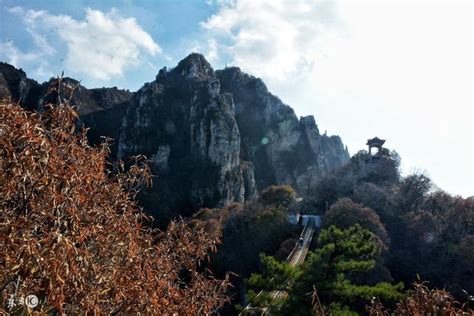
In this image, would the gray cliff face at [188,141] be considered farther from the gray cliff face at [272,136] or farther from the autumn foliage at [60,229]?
the autumn foliage at [60,229]

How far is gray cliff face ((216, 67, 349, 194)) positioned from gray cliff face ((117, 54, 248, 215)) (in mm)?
22109

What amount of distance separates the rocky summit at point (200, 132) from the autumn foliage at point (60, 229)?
59.2m

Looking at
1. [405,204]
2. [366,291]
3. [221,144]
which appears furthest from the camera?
[221,144]

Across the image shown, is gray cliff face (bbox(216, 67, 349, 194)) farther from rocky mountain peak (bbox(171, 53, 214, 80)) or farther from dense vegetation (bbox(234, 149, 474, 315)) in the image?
dense vegetation (bbox(234, 149, 474, 315))

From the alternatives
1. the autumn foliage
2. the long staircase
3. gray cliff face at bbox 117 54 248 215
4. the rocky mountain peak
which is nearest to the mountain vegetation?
the autumn foliage

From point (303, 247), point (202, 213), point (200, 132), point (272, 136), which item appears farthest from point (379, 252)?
point (272, 136)

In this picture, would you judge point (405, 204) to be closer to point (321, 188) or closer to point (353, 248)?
point (321, 188)

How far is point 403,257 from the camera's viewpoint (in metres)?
32.8

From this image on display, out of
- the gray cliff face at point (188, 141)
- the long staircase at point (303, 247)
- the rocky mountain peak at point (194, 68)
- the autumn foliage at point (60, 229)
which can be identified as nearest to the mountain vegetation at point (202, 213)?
the autumn foliage at point (60, 229)

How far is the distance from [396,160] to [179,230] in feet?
193

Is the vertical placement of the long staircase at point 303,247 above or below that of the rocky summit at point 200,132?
below

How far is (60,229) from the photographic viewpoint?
3275 millimetres

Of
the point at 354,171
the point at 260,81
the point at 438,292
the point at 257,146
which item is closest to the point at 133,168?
the point at 438,292

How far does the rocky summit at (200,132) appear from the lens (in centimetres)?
7575
